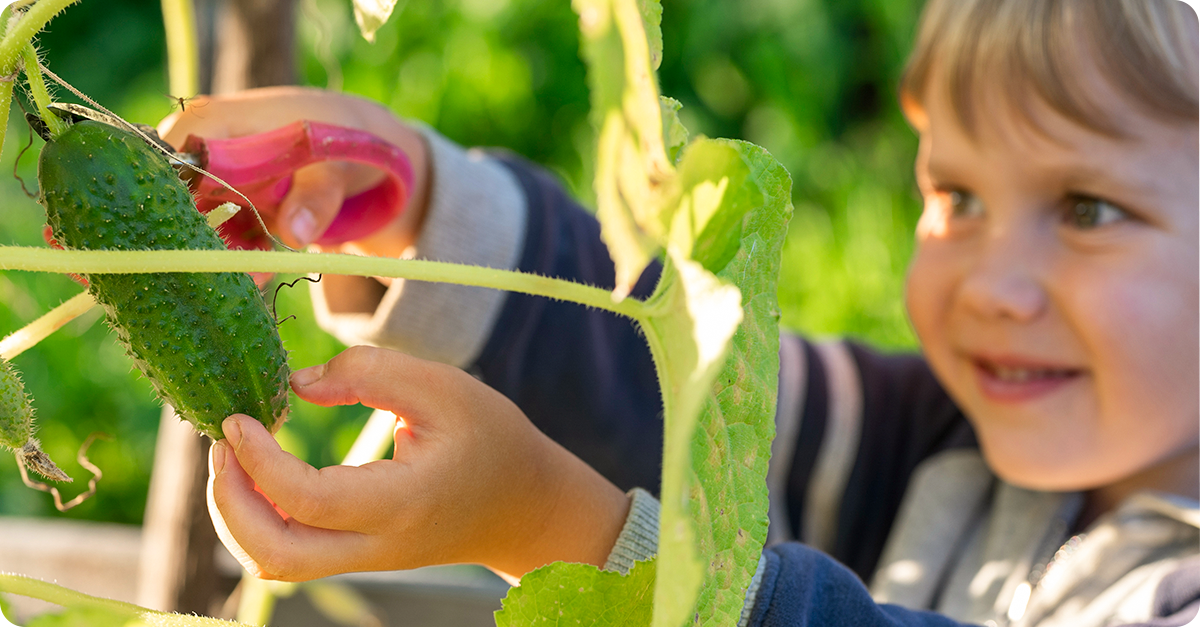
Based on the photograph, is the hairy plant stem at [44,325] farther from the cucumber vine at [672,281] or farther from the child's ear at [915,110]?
the child's ear at [915,110]

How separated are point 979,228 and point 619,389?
346 mm

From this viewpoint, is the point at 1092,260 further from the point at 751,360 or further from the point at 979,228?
the point at 751,360

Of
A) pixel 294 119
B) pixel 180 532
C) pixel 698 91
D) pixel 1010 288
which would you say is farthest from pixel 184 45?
pixel 698 91

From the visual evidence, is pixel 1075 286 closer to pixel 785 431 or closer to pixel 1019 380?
pixel 1019 380

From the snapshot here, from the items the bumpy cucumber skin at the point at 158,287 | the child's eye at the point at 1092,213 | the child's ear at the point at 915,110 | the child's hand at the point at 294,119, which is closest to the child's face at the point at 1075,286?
the child's eye at the point at 1092,213

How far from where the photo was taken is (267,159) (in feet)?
1.35

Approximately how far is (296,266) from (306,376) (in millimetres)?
80

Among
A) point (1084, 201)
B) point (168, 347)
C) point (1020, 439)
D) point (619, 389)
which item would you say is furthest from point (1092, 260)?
point (168, 347)

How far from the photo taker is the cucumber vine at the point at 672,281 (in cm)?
21

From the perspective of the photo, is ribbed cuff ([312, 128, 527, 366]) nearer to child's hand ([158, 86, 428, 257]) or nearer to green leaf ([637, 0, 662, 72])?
child's hand ([158, 86, 428, 257])

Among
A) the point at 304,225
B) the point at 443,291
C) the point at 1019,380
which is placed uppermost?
the point at 304,225

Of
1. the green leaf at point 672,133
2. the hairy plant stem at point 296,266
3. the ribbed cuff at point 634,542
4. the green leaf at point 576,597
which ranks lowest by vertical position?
the ribbed cuff at point 634,542

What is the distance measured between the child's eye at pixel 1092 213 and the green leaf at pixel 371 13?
58 centimetres

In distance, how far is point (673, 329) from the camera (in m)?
0.25
